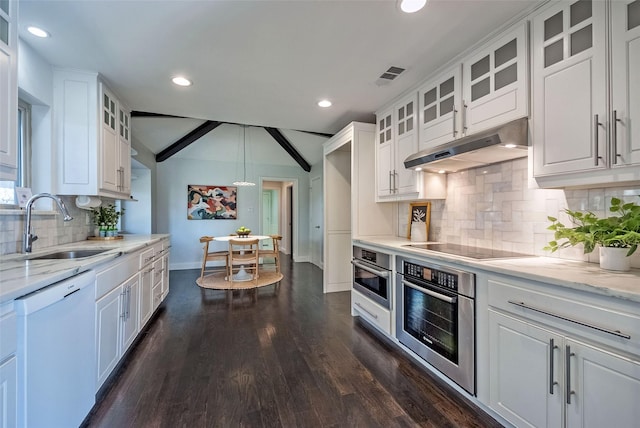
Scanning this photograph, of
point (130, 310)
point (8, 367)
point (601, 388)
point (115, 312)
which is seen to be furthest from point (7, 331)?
point (601, 388)

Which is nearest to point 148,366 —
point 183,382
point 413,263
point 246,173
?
point 183,382

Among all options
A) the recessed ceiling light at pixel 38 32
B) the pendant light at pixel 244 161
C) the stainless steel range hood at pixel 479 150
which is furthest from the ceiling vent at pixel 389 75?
the pendant light at pixel 244 161

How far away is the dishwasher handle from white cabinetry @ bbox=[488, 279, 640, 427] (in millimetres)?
2151

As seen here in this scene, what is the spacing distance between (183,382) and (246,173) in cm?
498

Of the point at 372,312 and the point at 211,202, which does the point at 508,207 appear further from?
the point at 211,202

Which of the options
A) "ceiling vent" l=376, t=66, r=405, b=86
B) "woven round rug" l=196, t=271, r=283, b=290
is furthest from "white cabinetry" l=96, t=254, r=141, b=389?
"ceiling vent" l=376, t=66, r=405, b=86

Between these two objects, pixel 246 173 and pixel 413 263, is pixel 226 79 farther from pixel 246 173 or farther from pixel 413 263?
pixel 246 173

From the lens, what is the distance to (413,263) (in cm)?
220

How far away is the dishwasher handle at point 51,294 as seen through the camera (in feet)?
3.51

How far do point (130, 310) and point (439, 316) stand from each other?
7.94 feet

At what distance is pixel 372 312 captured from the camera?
2766 millimetres

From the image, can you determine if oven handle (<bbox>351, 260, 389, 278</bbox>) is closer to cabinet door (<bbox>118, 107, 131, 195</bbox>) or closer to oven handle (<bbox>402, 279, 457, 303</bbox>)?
oven handle (<bbox>402, 279, 457, 303</bbox>)

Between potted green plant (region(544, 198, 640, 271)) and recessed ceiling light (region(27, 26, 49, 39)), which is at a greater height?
recessed ceiling light (region(27, 26, 49, 39))

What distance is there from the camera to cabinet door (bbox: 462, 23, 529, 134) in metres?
1.69
